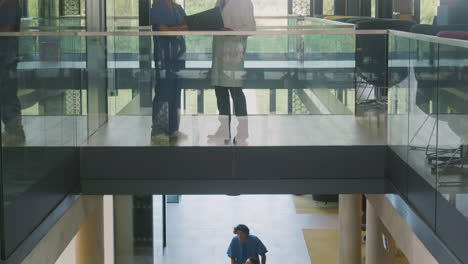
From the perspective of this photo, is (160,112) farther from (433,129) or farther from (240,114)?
(433,129)

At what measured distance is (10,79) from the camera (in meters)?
5.23

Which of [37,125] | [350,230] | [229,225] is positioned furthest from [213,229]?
[37,125]

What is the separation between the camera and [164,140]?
7.47m

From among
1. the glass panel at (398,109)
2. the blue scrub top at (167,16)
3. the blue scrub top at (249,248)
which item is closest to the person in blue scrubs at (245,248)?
the blue scrub top at (249,248)

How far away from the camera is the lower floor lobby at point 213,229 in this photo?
12.0 metres

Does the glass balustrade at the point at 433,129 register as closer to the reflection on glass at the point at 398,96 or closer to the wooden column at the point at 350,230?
the reflection on glass at the point at 398,96

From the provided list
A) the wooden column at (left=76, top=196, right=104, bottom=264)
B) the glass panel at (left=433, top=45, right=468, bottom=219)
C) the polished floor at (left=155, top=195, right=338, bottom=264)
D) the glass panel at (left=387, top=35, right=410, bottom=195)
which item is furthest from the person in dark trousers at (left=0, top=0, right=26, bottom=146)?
the polished floor at (left=155, top=195, right=338, bottom=264)

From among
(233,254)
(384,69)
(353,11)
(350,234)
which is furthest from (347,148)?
(353,11)

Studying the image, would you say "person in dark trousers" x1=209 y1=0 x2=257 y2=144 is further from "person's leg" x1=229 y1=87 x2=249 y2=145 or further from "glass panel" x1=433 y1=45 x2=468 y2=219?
"glass panel" x1=433 y1=45 x2=468 y2=219

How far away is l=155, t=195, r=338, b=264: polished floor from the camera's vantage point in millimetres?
13484

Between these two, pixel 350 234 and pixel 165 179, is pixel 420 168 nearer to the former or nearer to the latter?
pixel 165 179

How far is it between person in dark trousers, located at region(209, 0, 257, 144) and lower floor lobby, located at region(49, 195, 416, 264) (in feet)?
9.51

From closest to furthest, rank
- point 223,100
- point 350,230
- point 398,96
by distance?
point 398,96
point 223,100
point 350,230

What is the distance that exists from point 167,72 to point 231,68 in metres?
0.55
